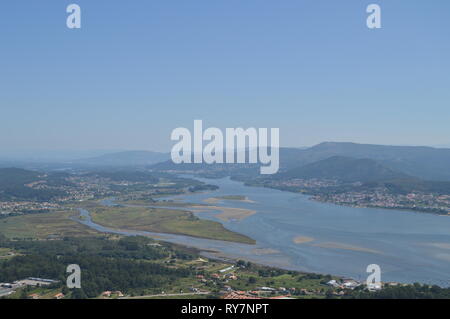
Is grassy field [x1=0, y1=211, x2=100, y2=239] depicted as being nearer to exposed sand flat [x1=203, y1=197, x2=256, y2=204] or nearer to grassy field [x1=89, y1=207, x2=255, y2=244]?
grassy field [x1=89, y1=207, x2=255, y2=244]

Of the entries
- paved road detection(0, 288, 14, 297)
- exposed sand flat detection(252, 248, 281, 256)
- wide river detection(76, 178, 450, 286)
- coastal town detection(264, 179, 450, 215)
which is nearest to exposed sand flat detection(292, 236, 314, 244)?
wide river detection(76, 178, 450, 286)

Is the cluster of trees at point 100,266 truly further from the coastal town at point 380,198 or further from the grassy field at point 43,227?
the coastal town at point 380,198

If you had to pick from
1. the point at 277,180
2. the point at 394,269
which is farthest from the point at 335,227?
the point at 277,180

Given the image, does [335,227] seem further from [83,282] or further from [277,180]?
[277,180]

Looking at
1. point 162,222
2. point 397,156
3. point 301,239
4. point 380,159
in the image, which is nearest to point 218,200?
point 162,222

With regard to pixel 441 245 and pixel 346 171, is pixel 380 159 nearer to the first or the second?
pixel 346 171

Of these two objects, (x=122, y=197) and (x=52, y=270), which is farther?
(x=122, y=197)
